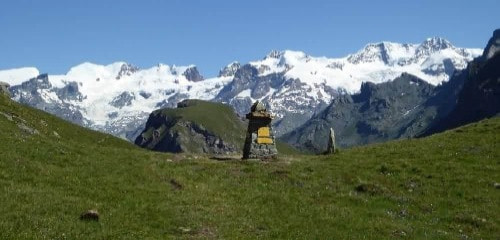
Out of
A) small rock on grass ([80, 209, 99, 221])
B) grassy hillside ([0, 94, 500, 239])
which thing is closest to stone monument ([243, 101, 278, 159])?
grassy hillside ([0, 94, 500, 239])

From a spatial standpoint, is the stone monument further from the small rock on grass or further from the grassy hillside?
the small rock on grass

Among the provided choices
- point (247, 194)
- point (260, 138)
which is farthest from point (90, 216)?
point (260, 138)

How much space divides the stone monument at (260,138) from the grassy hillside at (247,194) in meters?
3.72

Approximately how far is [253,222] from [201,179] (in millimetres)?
9120

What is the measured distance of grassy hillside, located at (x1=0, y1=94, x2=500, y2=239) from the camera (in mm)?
24016

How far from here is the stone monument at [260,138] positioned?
4447 centimetres

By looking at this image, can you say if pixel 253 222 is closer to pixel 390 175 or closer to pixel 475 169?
pixel 390 175

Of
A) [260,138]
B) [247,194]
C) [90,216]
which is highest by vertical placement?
[260,138]

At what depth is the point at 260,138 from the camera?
44750 millimetres

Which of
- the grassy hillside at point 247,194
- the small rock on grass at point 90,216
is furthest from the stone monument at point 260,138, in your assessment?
the small rock on grass at point 90,216

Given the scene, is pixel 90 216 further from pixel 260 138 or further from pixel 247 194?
pixel 260 138

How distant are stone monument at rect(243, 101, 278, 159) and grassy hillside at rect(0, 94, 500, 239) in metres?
3.72

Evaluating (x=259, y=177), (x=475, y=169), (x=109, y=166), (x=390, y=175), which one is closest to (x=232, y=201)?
(x=259, y=177)

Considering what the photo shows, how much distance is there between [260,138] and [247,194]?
13.9m
